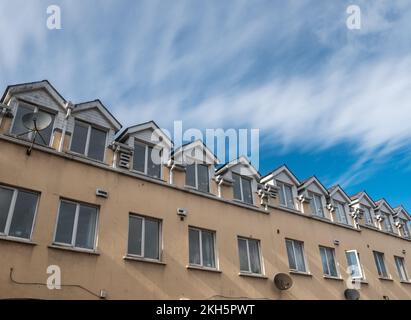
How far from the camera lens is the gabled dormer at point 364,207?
21953 millimetres

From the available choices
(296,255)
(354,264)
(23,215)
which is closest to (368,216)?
(354,264)

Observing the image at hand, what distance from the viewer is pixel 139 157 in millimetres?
14484

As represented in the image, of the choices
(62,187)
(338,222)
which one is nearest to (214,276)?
(62,187)

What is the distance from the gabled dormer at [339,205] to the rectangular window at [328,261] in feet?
7.71

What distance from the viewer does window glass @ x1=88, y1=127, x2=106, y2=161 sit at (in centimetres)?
1331

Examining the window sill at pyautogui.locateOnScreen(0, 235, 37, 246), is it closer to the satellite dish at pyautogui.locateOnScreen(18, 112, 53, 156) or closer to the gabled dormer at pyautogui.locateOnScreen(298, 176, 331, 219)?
the satellite dish at pyautogui.locateOnScreen(18, 112, 53, 156)

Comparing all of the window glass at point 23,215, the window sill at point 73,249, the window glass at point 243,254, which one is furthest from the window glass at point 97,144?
the window glass at point 243,254

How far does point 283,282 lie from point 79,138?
10032mm

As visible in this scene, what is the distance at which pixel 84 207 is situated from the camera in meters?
12.1

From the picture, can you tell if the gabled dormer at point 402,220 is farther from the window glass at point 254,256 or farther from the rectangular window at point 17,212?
the rectangular window at point 17,212

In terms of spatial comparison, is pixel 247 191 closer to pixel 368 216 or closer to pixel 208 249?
pixel 208 249

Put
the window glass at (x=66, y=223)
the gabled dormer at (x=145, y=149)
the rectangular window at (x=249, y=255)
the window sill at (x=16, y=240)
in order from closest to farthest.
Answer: the window sill at (x=16, y=240)
the window glass at (x=66, y=223)
the gabled dormer at (x=145, y=149)
the rectangular window at (x=249, y=255)

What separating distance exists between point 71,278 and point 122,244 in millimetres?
1985
